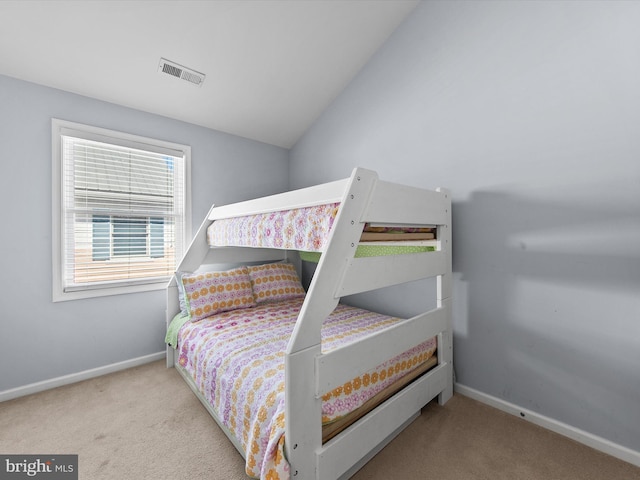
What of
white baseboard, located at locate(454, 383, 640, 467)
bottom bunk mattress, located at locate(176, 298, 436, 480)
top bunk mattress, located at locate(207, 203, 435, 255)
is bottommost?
white baseboard, located at locate(454, 383, 640, 467)

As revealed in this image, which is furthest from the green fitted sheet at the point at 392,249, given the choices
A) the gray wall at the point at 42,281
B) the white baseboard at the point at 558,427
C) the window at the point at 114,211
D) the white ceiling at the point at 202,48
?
the gray wall at the point at 42,281

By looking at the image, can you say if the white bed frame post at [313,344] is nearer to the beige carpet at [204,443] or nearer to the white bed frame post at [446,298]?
the beige carpet at [204,443]

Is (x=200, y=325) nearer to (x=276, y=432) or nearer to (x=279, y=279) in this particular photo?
(x=279, y=279)

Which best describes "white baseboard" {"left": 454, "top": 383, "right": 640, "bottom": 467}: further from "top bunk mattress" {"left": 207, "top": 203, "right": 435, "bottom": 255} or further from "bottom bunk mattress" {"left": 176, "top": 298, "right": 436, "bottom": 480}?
"top bunk mattress" {"left": 207, "top": 203, "right": 435, "bottom": 255}

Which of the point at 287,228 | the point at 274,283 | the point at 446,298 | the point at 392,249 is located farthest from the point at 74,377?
the point at 446,298

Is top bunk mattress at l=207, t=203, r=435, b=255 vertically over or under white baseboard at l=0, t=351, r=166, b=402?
over

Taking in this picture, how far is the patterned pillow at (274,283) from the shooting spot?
2.64 m

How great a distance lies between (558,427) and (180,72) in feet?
11.0

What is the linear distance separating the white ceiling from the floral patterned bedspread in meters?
1.15

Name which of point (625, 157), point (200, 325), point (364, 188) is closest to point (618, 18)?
point (625, 157)

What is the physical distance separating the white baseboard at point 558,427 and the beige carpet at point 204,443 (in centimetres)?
4

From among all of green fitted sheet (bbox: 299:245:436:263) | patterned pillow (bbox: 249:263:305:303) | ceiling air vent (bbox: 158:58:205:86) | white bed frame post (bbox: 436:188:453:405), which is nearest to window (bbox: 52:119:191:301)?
ceiling air vent (bbox: 158:58:205:86)

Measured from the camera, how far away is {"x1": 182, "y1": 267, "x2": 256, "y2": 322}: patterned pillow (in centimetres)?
225

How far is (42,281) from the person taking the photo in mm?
2057
